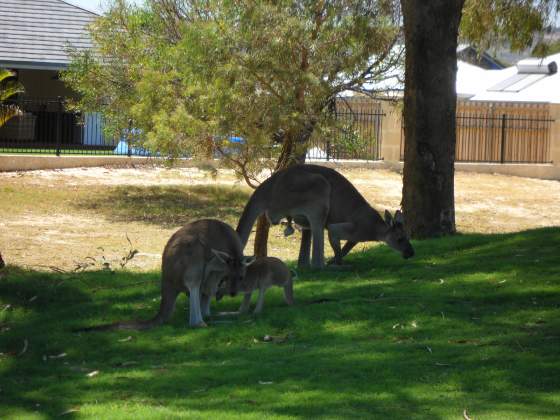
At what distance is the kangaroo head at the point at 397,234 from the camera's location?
1220cm

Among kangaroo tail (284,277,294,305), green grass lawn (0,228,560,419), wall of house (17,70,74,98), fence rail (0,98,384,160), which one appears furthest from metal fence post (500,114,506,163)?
kangaroo tail (284,277,294,305)

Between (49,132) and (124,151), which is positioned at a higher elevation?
(49,132)

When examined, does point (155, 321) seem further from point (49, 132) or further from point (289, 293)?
point (49, 132)

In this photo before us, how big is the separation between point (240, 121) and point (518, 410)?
14.0 metres

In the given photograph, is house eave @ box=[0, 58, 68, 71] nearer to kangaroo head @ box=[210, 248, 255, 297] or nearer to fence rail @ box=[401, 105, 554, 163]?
fence rail @ box=[401, 105, 554, 163]

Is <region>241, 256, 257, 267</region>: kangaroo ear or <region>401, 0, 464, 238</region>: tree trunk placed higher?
<region>401, 0, 464, 238</region>: tree trunk

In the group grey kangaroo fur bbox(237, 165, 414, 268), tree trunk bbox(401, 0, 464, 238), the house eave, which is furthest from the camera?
the house eave

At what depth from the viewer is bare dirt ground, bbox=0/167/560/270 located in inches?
802

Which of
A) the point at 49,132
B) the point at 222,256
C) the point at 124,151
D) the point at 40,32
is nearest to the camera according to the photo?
the point at 222,256

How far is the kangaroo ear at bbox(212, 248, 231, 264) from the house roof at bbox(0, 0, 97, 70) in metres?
25.4

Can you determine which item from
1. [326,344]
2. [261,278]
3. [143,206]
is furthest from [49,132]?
[326,344]

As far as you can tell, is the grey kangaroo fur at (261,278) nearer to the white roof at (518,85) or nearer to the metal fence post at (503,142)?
the metal fence post at (503,142)

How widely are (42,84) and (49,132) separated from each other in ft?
9.85

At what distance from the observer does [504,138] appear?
35969mm
